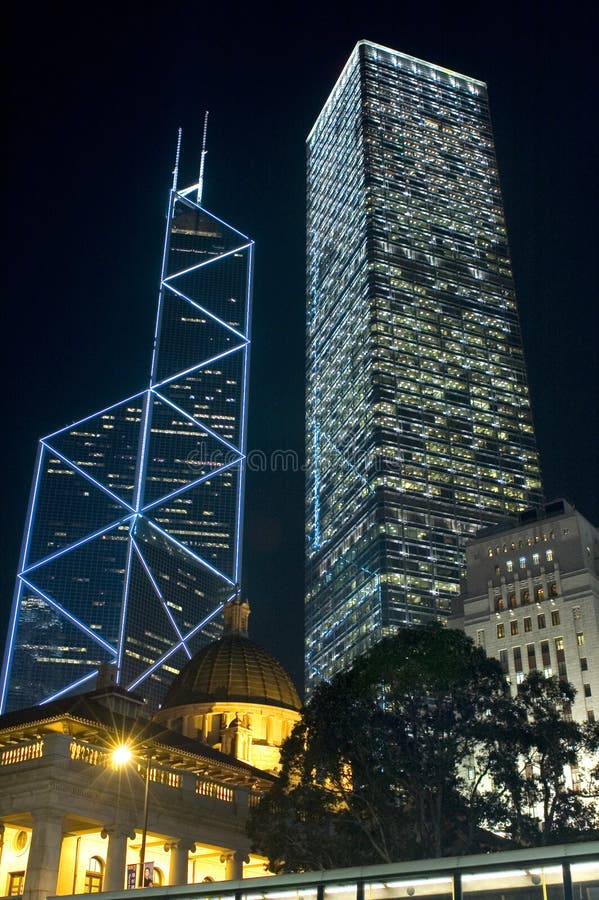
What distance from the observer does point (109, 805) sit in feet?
153

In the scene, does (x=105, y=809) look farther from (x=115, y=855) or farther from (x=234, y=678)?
A: (x=234, y=678)

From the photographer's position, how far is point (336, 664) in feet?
624

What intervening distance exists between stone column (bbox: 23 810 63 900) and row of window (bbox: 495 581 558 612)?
9045 cm

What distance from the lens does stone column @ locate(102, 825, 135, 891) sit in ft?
149

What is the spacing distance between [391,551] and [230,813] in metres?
128

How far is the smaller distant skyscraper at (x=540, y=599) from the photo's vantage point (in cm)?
11912

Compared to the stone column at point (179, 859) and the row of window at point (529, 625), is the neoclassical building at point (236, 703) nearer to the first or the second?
the stone column at point (179, 859)

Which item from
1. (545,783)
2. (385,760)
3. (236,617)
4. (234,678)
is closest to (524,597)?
(236,617)

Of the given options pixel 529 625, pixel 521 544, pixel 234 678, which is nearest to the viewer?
pixel 234 678

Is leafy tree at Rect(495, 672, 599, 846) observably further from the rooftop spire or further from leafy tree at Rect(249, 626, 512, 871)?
the rooftop spire

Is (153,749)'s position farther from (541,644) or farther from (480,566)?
(480,566)

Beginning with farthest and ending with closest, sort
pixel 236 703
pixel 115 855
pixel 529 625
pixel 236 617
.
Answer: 1. pixel 529 625
2. pixel 236 617
3. pixel 236 703
4. pixel 115 855

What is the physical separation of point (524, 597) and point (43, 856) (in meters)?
93.0

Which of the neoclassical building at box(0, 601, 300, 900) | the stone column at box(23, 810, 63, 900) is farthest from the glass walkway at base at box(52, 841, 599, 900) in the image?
the stone column at box(23, 810, 63, 900)
